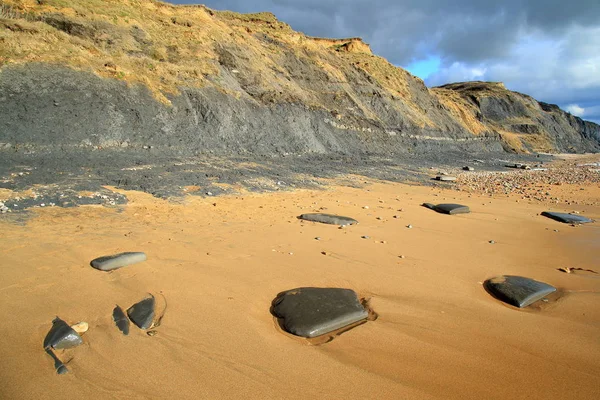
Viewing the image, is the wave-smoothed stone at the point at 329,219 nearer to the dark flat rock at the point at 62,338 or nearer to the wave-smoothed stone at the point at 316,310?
the wave-smoothed stone at the point at 316,310

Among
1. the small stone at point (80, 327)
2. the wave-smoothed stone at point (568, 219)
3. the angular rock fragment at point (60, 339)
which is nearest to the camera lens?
the angular rock fragment at point (60, 339)

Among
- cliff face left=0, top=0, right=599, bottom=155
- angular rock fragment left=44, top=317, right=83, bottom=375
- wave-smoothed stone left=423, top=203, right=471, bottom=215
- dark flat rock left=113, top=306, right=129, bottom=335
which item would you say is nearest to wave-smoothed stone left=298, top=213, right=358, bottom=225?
wave-smoothed stone left=423, top=203, right=471, bottom=215

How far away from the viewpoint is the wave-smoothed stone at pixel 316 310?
2896mm

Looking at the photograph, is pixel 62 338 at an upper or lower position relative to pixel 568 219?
lower

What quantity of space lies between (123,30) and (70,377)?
1815 cm

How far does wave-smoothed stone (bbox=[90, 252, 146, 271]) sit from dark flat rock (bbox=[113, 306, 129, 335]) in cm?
106

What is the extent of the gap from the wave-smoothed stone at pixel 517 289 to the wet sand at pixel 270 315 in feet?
0.44

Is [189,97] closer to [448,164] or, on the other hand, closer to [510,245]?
[510,245]

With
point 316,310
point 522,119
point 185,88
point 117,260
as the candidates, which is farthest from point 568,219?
point 522,119

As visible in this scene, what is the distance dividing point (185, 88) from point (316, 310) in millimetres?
14214

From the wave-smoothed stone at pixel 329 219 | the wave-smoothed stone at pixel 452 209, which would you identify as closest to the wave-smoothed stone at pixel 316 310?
the wave-smoothed stone at pixel 329 219

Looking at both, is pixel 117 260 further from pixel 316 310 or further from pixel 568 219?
pixel 568 219

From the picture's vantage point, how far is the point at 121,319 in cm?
295

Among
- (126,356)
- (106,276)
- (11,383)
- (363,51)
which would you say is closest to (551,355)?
(126,356)
